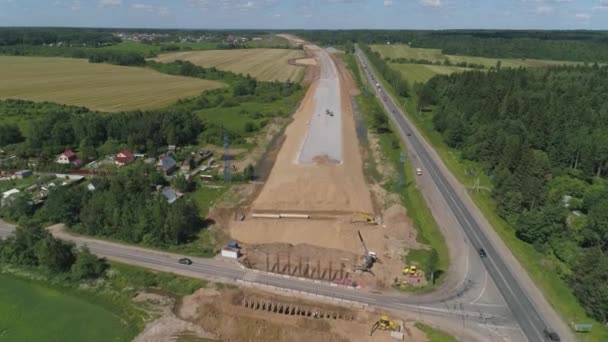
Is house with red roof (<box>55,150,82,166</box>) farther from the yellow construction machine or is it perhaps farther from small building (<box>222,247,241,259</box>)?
the yellow construction machine

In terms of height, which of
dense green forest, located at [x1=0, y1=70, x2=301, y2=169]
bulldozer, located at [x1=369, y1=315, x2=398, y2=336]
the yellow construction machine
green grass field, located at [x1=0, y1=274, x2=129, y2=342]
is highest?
dense green forest, located at [x1=0, y1=70, x2=301, y2=169]

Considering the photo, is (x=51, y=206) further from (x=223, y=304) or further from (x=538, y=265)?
(x=538, y=265)

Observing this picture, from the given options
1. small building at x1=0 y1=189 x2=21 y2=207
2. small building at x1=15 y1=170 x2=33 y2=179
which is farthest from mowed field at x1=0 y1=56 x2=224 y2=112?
small building at x1=0 y1=189 x2=21 y2=207

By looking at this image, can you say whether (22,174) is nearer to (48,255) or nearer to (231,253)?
(48,255)

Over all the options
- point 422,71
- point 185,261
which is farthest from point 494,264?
point 422,71

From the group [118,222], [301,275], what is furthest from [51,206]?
[301,275]

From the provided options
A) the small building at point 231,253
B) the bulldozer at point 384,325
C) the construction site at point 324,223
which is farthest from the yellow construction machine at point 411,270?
the small building at point 231,253

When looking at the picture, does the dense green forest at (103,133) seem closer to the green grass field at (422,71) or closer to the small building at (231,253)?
the small building at (231,253)
